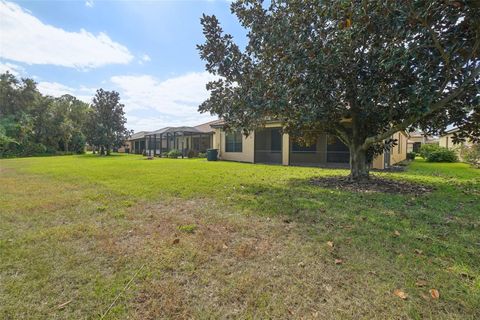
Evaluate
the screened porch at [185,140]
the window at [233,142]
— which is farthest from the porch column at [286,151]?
the screened porch at [185,140]

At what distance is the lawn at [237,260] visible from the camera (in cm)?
212

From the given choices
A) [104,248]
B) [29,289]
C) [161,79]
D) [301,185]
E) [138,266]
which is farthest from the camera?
[161,79]

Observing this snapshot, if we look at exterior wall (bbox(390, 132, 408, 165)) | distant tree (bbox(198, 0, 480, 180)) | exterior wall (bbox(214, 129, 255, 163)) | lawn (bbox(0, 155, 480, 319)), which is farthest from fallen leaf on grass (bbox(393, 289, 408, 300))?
exterior wall (bbox(390, 132, 408, 165))

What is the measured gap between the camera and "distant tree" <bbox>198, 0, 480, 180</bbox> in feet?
18.2

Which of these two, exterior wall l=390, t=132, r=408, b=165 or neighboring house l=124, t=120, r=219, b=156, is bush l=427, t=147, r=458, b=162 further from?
neighboring house l=124, t=120, r=219, b=156

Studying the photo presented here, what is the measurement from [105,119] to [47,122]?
10.2 m

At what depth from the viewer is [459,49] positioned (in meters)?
5.82

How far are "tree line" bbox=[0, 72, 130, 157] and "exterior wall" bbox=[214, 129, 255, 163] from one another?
17.1m

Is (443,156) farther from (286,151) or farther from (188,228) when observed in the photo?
(188,228)

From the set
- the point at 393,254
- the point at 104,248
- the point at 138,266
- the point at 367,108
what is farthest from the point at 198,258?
the point at 367,108

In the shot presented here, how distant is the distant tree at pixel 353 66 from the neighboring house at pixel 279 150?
679 cm

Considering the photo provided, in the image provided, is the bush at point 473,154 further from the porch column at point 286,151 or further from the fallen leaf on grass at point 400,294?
the fallen leaf on grass at point 400,294

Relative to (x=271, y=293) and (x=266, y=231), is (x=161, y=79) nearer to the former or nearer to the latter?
(x=266, y=231)

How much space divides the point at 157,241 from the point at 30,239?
1.83 meters
